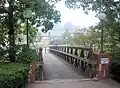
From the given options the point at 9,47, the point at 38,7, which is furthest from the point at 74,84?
the point at 38,7

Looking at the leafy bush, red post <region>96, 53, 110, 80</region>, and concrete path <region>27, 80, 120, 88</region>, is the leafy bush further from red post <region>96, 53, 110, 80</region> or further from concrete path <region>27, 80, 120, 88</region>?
red post <region>96, 53, 110, 80</region>

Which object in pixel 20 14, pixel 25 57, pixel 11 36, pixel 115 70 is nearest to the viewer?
pixel 115 70

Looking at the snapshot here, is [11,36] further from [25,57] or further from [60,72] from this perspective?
[60,72]

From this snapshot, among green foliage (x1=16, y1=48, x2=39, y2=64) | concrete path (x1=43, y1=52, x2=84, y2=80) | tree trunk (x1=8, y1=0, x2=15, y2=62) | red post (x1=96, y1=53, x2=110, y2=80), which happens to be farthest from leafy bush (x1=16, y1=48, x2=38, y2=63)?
red post (x1=96, y1=53, x2=110, y2=80)

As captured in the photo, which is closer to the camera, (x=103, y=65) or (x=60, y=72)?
(x=103, y=65)

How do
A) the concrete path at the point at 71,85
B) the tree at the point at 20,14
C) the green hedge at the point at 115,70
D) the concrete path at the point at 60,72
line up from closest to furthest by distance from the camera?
the concrete path at the point at 71,85 < the green hedge at the point at 115,70 < the tree at the point at 20,14 < the concrete path at the point at 60,72

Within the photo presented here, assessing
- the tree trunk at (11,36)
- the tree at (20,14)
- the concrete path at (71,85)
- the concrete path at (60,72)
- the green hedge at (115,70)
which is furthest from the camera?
the concrete path at (60,72)

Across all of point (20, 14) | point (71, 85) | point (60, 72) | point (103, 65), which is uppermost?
point (20, 14)

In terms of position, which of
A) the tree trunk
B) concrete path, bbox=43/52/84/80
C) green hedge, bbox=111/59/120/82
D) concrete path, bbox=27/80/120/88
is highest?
the tree trunk

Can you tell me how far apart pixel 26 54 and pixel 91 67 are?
267 centimetres

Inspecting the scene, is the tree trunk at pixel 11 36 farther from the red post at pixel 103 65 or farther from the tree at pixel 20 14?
the red post at pixel 103 65

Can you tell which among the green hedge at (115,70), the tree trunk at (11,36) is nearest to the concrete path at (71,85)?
the green hedge at (115,70)

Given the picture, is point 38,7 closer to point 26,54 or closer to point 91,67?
point 26,54

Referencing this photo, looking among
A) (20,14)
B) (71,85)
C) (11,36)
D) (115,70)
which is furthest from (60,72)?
(71,85)
